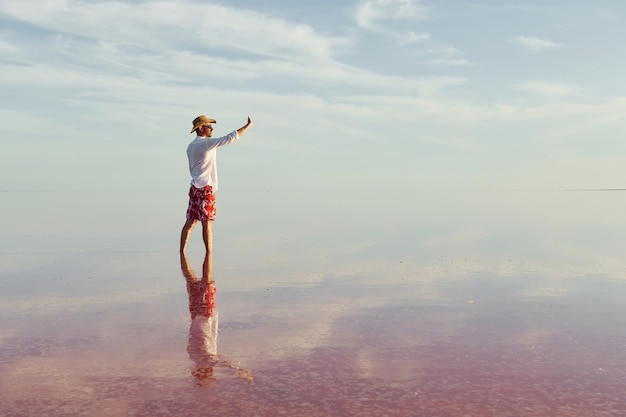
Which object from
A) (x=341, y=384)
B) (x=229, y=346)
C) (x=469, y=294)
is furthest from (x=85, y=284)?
(x=341, y=384)

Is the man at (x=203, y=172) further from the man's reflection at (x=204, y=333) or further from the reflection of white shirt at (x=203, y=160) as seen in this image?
the man's reflection at (x=204, y=333)

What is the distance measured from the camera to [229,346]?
5.00m

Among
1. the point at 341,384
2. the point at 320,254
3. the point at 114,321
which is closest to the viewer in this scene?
the point at 341,384

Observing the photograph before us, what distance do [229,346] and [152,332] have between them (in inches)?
29.6

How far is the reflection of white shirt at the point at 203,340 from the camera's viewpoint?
464cm

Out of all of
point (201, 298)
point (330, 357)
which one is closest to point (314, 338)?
point (330, 357)

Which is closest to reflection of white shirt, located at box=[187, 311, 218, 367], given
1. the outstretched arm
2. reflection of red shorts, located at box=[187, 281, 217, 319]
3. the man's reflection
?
the man's reflection

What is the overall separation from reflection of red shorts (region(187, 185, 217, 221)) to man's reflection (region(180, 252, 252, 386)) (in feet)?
6.78

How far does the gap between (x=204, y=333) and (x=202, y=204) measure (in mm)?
5342

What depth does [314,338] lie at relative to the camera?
207 inches

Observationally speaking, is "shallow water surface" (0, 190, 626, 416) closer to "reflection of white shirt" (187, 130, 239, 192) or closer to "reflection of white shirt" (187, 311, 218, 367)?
"reflection of white shirt" (187, 311, 218, 367)

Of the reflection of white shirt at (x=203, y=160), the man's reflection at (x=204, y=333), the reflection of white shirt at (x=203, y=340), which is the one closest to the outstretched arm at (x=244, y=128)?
the reflection of white shirt at (x=203, y=160)

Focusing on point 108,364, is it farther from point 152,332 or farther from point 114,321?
point 114,321

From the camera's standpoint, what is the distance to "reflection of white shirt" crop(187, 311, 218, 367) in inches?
183
